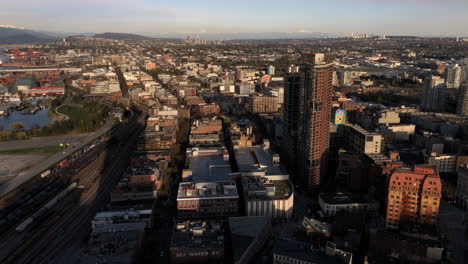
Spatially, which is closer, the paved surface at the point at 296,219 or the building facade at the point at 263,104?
the paved surface at the point at 296,219

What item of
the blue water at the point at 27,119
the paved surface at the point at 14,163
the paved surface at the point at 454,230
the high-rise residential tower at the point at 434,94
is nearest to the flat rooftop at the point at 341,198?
the paved surface at the point at 454,230

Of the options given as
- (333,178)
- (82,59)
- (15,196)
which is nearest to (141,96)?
(15,196)

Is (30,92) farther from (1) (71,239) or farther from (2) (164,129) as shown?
(1) (71,239)

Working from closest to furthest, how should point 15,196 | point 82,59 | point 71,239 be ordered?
point 71,239
point 15,196
point 82,59

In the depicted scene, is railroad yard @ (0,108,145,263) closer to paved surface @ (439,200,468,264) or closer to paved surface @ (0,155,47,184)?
A: paved surface @ (0,155,47,184)

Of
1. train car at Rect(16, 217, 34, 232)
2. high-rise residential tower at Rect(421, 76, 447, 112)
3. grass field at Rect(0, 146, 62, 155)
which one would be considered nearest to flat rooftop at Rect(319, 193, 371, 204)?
train car at Rect(16, 217, 34, 232)

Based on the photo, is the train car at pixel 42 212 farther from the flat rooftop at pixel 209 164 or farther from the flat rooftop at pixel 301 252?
the flat rooftop at pixel 301 252
